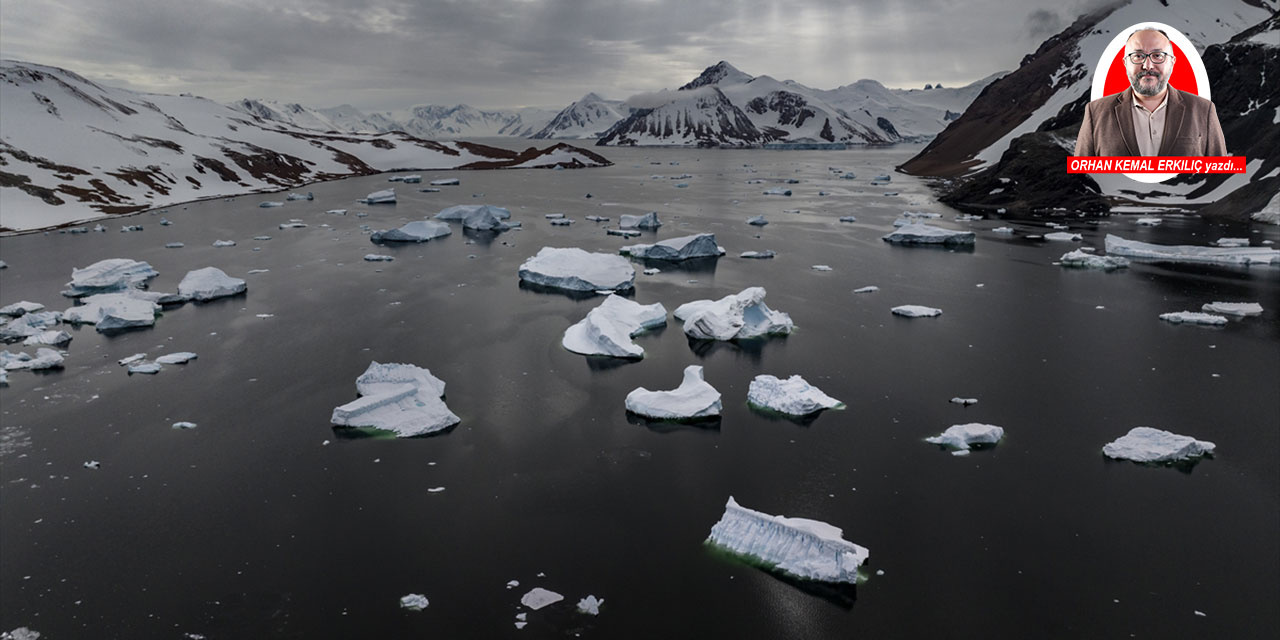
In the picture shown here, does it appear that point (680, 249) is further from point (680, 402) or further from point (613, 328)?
point (680, 402)

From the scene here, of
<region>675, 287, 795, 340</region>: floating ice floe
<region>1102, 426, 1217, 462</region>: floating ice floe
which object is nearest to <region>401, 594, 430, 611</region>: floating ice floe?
<region>1102, 426, 1217, 462</region>: floating ice floe

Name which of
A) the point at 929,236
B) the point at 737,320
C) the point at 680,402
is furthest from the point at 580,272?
the point at 929,236

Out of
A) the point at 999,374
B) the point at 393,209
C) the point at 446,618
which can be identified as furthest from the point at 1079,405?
the point at 393,209

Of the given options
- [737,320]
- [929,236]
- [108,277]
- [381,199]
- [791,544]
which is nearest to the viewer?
[791,544]

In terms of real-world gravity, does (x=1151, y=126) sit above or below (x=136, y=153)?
below

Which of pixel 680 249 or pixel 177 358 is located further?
pixel 680 249

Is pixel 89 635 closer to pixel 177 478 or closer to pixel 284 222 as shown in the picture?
pixel 177 478

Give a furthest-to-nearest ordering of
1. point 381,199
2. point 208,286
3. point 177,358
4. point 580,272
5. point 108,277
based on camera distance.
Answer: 1. point 381,199
2. point 108,277
3. point 580,272
4. point 208,286
5. point 177,358
